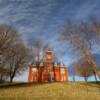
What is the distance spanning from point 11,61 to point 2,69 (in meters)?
4.02

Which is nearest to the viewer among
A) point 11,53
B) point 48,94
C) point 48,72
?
point 48,94

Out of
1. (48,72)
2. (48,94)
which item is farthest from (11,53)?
(48,72)

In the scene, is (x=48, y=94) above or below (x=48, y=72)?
below

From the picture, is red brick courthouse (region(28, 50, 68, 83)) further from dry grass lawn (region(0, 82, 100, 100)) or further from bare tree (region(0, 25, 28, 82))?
dry grass lawn (region(0, 82, 100, 100))

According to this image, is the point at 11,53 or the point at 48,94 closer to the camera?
the point at 48,94

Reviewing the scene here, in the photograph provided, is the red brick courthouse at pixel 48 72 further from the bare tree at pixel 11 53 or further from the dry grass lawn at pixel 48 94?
the dry grass lawn at pixel 48 94

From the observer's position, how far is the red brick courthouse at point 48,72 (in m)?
63.5

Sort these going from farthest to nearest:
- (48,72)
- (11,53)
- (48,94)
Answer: (48,72)
(11,53)
(48,94)

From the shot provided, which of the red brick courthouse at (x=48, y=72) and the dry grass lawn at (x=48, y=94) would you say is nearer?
the dry grass lawn at (x=48, y=94)

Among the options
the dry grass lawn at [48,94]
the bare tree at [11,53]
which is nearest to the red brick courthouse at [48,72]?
the bare tree at [11,53]

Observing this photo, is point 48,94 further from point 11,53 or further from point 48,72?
point 48,72

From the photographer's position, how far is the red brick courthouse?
2500 inches

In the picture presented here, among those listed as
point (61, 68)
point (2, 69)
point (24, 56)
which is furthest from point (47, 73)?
point (2, 69)

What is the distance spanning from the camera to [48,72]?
6712cm
